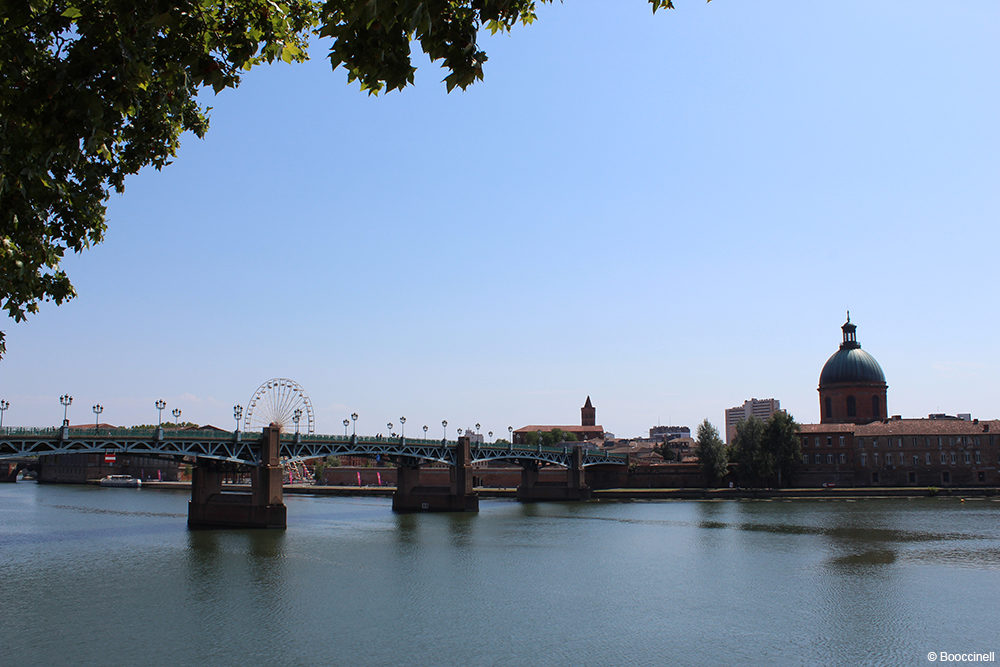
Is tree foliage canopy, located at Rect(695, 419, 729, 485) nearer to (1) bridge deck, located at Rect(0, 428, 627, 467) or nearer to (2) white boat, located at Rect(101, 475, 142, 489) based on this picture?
(1) bridge deck, located at Rect(0, 428, 627, 467)

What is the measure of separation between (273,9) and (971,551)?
6411cm

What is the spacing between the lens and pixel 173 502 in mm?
112875

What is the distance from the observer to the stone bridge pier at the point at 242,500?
2840 inches

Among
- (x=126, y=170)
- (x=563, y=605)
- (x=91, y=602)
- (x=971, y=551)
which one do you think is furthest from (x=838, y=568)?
(x=126, y=170)

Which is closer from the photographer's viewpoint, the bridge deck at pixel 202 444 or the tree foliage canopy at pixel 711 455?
the bridge deck at pixel 202 444

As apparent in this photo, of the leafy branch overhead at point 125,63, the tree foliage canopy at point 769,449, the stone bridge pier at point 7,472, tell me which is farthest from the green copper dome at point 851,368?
the stone bridge pier at point 7,472

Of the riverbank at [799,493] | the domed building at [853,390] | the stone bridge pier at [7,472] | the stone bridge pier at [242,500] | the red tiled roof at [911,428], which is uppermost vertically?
the domed building at [853,390]

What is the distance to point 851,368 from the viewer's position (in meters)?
142

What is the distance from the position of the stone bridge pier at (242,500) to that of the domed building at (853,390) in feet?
351

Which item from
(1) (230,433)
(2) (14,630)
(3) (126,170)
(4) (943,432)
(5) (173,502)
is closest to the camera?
(3) (126,170)

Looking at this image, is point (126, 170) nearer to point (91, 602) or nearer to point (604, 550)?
point (91, 602)

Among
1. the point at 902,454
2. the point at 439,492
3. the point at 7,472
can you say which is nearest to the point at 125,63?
the point at 439,492

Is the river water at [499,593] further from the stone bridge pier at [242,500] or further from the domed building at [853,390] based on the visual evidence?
the domed building at [853,390]

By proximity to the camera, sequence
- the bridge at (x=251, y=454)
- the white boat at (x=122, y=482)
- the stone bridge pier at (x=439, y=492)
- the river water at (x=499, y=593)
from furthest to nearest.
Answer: the white boat at (x=122, y=482) → the stone bridge pier at (x=439, y=492) → the bridge at (x=251, y=454) → the river water at (x=499, y=593)
